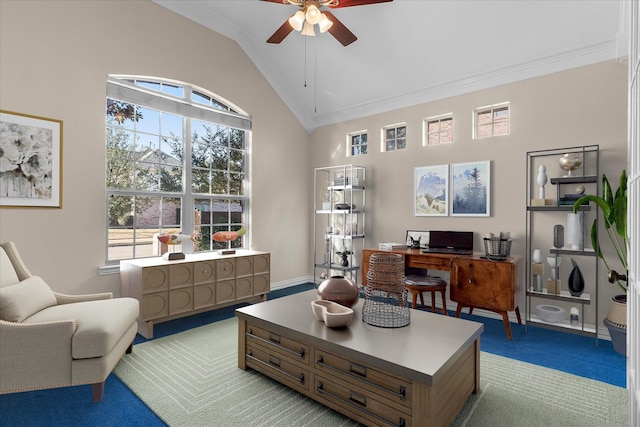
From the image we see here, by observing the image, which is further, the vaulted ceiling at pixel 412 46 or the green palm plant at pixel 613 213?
the vaulted ceiling at pixel 412 46

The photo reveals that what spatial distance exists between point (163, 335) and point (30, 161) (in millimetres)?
2054

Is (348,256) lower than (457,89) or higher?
lower

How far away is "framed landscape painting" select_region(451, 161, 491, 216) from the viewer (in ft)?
13.4

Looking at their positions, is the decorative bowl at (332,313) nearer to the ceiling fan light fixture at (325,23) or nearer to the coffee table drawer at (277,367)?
the coffee table drawer at (277,367)

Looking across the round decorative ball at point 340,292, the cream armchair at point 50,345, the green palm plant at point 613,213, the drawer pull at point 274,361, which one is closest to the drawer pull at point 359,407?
the drawer pull at point 274,361

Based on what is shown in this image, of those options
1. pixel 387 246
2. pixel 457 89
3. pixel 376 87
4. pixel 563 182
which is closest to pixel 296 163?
pixel 376 87

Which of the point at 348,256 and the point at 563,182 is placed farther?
the point at 348,256

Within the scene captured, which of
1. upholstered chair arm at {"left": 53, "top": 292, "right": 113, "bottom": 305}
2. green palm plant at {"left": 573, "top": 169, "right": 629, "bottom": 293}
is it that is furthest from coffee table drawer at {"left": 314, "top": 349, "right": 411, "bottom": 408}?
upholstered chair arm at {"left": 53, "top": 292, "right": 113, "bottom": 305}

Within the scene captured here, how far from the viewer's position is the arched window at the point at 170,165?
3.77m

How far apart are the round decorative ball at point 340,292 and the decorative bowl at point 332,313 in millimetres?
51

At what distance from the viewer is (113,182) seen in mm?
3730

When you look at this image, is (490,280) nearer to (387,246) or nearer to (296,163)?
(387,246)

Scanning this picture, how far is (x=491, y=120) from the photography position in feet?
13.5

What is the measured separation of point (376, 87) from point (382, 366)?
159 inches
